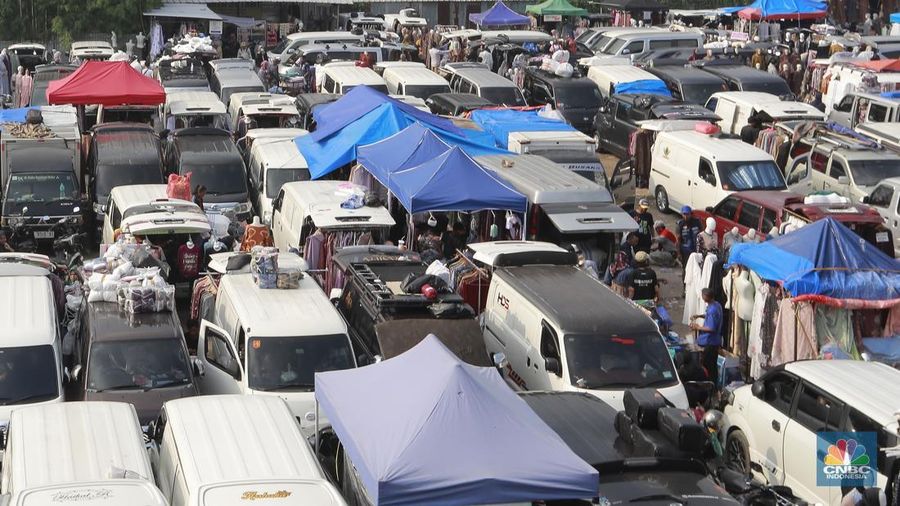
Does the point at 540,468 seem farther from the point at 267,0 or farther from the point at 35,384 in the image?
the point at 267,0

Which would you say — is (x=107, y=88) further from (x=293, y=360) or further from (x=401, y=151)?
(x=293, y=360)

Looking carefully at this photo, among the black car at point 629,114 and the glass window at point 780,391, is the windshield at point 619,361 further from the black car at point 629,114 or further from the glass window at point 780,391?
the black car at point 629,114

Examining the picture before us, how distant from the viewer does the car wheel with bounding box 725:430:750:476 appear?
42.8 ft

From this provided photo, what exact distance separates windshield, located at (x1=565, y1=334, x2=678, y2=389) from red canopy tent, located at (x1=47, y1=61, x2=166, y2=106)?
1403cm

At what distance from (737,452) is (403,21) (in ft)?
108

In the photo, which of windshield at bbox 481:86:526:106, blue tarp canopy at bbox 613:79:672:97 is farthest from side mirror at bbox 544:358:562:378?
blue tarp canopy at bbox 613:79:672:97

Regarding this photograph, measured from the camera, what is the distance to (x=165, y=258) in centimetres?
1753

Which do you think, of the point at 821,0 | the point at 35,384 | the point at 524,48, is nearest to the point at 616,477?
the point at 35,384

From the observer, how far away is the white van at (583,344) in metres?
13.5

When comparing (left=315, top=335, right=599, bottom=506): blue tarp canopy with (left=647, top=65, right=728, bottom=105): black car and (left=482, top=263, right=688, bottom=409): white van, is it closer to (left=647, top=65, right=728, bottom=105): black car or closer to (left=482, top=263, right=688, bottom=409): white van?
(left=482, top=263, right=688, bottom=409): white van

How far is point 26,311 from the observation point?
13.6 m

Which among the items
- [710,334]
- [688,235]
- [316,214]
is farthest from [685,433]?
[688,235]

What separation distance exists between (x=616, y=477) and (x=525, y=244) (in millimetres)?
6594

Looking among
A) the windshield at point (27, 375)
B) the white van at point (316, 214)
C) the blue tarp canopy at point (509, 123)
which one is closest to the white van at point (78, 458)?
the windshield at point (27, 375)
